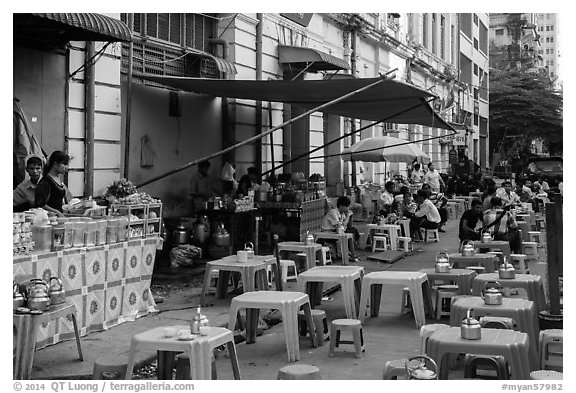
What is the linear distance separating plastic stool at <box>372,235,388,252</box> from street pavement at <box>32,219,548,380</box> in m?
5.43

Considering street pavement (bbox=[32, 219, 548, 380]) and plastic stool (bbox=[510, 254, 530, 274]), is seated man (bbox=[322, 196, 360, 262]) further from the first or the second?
street pavement (bbox=[32, 219, 548, 380])

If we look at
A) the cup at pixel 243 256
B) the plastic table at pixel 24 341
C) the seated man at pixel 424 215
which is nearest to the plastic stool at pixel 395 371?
the plastic table at pixel 24 341

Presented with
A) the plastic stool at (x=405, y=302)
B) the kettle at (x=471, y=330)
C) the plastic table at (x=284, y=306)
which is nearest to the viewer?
the kettle at (x=471, y=330)

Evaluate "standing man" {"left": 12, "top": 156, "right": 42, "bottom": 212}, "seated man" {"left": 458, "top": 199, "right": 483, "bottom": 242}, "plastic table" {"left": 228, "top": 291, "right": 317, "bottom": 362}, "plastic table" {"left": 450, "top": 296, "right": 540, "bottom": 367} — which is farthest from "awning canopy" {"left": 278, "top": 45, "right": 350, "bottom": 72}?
"plastic table" {"left": 450, "top": 296, "right": 540, "bottom": 367}

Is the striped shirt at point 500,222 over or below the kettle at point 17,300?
over

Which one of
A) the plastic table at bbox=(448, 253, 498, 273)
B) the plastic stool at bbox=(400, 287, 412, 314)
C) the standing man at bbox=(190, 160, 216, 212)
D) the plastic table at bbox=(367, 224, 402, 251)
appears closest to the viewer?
the plastic stool at bbox=(400, 287, 412, 314)

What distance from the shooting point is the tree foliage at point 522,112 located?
4847 centimetres

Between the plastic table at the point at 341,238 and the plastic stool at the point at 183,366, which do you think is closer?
the plastic stool at the point at 183,366

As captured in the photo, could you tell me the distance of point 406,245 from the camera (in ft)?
51.8

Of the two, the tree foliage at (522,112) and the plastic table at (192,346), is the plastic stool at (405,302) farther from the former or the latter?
the tree foliage at (522,112)

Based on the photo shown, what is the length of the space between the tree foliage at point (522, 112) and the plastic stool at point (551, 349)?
1690 inches

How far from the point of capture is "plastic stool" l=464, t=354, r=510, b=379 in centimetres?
589

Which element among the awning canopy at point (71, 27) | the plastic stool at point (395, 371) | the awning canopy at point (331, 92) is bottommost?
the plastic stool at point (395, 371)

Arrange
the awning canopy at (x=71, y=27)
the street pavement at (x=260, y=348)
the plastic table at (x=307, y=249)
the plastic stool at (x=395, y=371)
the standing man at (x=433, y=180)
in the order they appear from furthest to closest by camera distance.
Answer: the standing man at (x=433, y=180) < the plastic table at (x=307, y=249) < the awning canopy at (x=71, y=27) < the street pavement at (x=260, y=348) < the plastic stool at (x=395, y=371)
